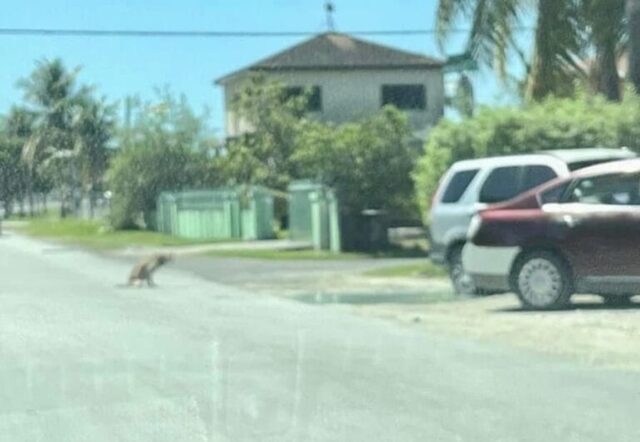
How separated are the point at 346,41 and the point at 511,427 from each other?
54423mm

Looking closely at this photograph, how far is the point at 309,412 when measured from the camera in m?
10.6

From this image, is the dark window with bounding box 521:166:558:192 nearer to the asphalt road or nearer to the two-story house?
the asphalt road

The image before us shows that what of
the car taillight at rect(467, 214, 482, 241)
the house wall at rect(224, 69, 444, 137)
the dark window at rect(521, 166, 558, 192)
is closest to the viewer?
Result: the car taillight at rect(467, 214, 482, 241)

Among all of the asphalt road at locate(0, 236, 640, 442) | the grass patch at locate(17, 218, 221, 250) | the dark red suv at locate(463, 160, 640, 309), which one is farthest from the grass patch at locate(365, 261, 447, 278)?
the grass patch at locate(17, 218, 221, 250)

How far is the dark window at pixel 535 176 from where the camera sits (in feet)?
67.5

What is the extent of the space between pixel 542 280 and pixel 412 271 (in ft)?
32.0

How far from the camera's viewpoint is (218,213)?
4925cm

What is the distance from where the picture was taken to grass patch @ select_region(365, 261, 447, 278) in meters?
26.5

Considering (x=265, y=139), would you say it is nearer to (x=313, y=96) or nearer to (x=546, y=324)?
(x=313, y=96)

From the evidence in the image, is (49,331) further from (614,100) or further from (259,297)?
(614,100)

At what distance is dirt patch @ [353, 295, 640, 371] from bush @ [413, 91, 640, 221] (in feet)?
18.8

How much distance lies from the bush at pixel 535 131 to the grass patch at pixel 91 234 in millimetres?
19600

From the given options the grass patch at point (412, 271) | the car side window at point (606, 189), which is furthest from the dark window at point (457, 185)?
the grass patch at point (412, 271)

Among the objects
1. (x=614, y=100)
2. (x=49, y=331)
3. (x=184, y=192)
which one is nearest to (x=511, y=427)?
(x=49, y=331)
